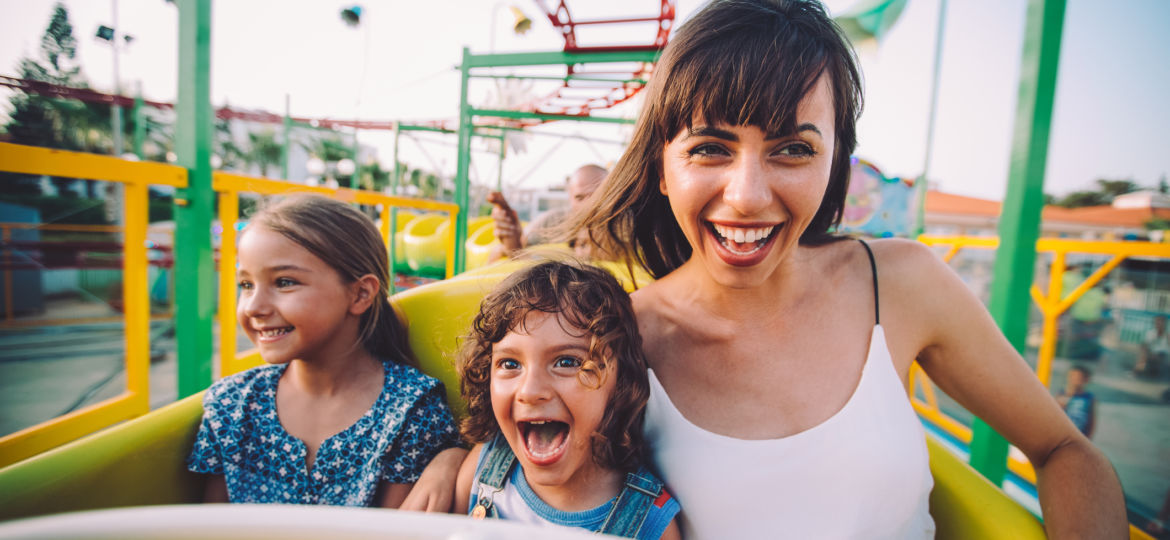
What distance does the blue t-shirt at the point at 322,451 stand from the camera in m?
1.15

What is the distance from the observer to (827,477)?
0.88 meters

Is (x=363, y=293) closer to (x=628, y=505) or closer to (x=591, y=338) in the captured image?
(x=591, y=338)

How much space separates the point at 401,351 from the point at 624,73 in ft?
13.0

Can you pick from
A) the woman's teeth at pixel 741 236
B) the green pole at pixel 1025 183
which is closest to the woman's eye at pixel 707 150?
the woman's teeth at pixel 741 236

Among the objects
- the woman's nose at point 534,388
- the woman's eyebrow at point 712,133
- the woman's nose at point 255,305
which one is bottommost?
the woman's nose at point 534,388

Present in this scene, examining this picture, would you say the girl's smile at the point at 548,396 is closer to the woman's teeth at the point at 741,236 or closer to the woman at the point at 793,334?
the woman at the point at 793,334

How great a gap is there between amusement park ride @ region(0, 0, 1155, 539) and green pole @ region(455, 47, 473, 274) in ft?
7.85

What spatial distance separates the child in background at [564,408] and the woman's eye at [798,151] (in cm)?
41

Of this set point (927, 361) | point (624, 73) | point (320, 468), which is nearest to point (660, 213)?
point (927, 361)

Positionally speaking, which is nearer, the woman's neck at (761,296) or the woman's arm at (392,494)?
the woman's neck at (761,296)

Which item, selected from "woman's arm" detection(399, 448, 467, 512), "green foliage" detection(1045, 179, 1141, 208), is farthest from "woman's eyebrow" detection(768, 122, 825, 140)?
"green foliage" detection(1045, 179, 1141, 208)

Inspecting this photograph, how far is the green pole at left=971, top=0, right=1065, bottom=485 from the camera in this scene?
4.29 feet

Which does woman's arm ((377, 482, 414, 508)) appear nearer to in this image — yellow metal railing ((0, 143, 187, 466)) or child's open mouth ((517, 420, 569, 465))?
child's open mouth ((517, 420, 569, 465))

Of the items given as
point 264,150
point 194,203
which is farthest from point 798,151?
point 264,150
